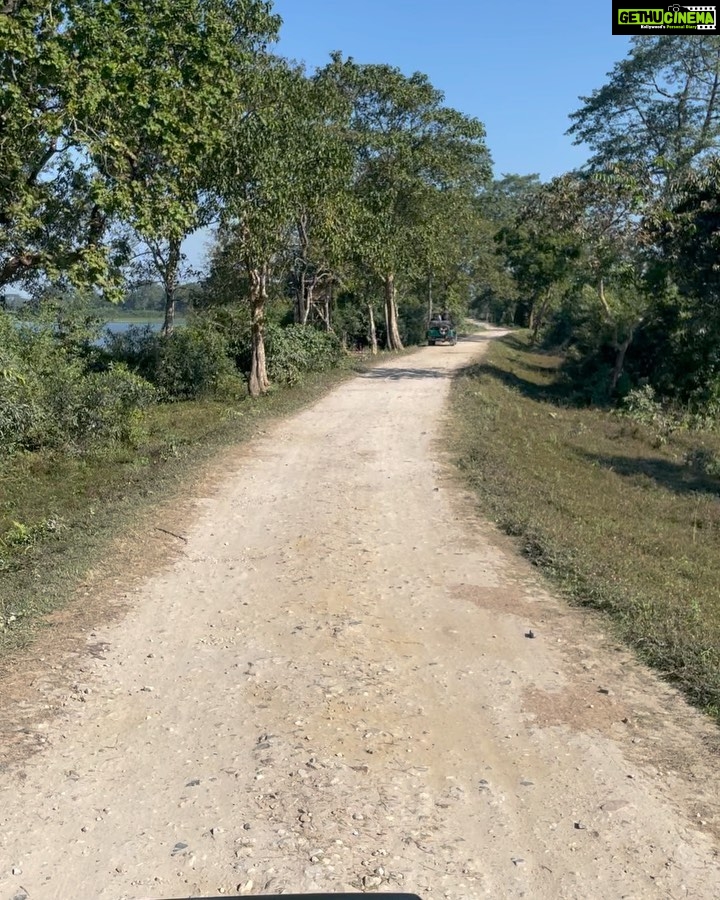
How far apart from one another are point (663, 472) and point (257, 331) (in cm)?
1053

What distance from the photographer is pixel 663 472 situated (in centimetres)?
1585

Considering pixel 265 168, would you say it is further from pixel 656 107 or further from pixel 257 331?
pixel 656 107

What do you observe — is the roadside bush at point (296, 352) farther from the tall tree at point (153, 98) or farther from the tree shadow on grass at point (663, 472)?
the tree shadow on grass at point (663, 472)

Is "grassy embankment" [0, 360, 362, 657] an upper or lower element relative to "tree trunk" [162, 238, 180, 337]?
lower

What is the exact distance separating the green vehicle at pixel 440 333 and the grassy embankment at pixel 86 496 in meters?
21.7

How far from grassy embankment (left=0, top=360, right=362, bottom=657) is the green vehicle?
71.2 feet

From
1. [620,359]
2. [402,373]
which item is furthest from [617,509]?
[620,359]

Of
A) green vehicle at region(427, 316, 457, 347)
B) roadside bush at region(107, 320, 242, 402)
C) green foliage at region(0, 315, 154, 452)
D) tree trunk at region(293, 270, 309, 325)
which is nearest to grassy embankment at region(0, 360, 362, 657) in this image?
green foliage at region(0, 315, 154, 452)

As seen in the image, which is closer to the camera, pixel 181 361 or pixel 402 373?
pixel 181 361

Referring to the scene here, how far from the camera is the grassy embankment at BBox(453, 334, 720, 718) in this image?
6.30 metres

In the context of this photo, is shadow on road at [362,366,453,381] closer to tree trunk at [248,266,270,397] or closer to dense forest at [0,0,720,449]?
dense forest at [0,0,720,449]

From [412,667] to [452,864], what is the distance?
2011 mm

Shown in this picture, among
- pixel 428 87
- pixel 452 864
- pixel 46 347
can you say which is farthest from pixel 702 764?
pixel 428 87

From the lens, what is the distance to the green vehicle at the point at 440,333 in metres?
40.2
